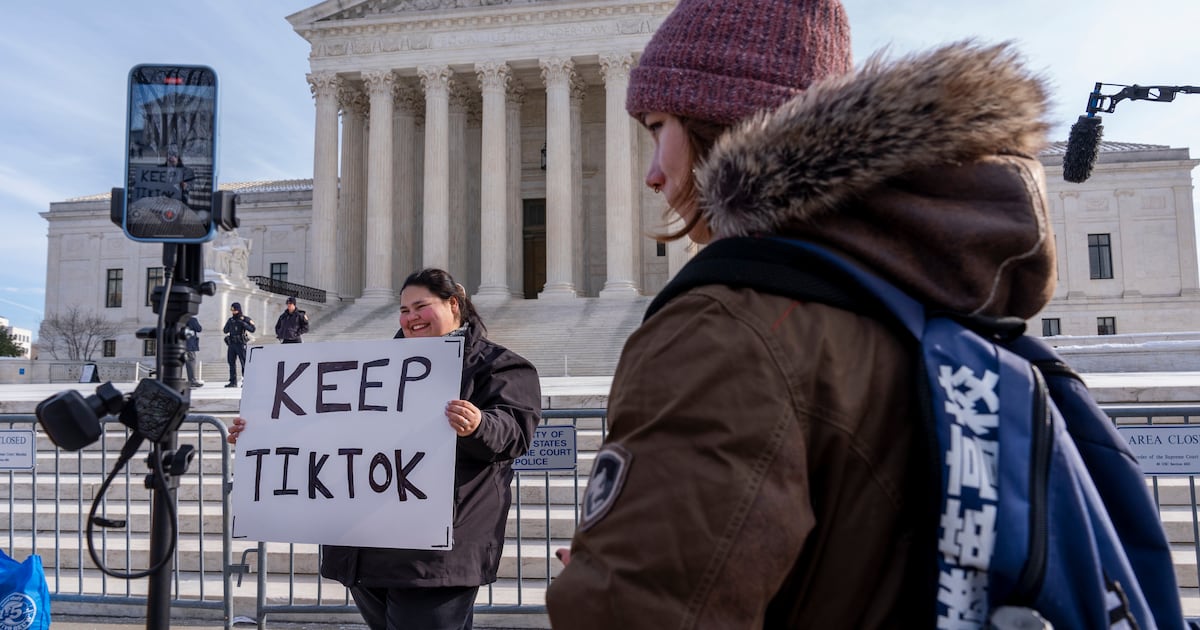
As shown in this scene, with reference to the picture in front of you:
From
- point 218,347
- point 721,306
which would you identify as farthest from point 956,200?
point 218,347

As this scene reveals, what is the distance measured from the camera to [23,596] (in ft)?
13.4

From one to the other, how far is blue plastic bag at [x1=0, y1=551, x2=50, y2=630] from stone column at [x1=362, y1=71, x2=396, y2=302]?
29.2 m

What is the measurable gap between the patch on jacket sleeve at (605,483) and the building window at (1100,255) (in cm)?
4885

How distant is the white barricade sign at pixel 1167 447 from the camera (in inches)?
173

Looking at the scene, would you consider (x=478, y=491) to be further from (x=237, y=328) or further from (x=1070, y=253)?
(x=1070, y=253)

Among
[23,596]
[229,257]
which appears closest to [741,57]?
[23,596]

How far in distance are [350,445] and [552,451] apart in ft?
6.43

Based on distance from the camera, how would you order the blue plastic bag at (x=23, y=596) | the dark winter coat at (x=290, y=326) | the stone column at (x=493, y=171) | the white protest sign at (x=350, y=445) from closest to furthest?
the white protest sign at (x=350, y=445) < the blue plastic bag at (x=23, y=596) < the dark winter coat at (x=290, y=326) < the stone column at (x=493, y=171)

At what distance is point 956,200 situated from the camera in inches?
44.7

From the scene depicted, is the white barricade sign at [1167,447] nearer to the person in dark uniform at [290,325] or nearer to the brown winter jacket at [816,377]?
the brown winter jacket at [816,377]

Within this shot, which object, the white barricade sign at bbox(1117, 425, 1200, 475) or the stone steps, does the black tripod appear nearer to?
the white barricade sign at bbox(1117, 425, 1200, 475)

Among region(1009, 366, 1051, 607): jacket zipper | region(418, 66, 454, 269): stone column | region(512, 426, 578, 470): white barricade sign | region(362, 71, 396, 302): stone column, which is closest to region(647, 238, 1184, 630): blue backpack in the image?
region(1009, 366, 1051, 607): jacket zipper

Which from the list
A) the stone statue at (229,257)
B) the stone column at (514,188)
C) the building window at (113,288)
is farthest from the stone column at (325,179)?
the building window at (113,288)

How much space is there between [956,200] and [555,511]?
6127 mm
